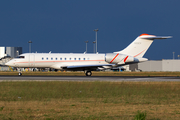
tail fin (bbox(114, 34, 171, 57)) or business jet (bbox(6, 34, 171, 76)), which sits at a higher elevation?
tail fin (bbox(114, 34, 171, 57))

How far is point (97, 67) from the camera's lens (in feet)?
137

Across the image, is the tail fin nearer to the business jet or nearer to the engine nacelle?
the business jet

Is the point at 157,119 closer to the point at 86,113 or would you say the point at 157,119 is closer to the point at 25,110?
the point at 86,113

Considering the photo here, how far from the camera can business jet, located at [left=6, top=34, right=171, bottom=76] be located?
138ft

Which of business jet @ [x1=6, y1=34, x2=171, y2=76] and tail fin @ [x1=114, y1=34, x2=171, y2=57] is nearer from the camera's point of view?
business jet @ [x1=6, y1=34, x2=171, y2=76]

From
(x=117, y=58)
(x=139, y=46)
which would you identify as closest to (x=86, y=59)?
(x=117, y=58)

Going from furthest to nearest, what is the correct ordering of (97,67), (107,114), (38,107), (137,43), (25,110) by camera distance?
1. (137,43)
2. (97,67)
3. (38,107)
4. (25,110)
5. (107,114)

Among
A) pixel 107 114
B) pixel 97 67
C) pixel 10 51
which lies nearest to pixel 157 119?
pixel 107 114

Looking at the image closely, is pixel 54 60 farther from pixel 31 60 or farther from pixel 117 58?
pixel 117 58

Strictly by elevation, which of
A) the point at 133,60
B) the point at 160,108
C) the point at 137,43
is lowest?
the point at 160,108

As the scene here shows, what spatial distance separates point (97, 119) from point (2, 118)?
11.4ft

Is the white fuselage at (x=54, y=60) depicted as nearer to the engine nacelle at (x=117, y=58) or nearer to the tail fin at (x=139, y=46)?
the engine nacelle at (x=117, y=58)

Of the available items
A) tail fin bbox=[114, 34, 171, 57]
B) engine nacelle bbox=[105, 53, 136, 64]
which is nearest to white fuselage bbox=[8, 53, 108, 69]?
engine nacelle bbox=[105, 53, 136, 64]

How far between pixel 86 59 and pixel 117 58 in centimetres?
504
